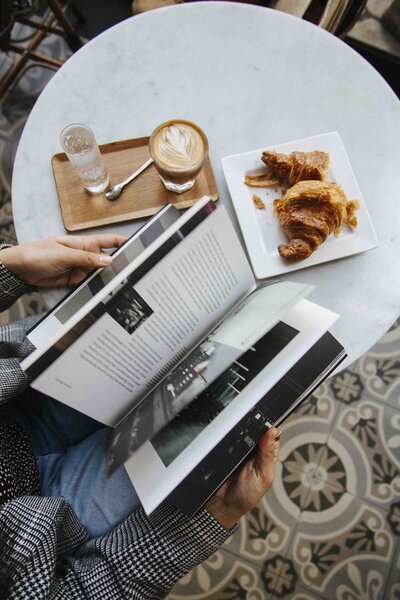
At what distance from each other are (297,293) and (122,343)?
0.28m

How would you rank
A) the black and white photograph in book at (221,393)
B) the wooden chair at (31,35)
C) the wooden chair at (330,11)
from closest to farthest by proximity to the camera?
the black and white photograph in book at (221,393), the wooden chair at (330,11), the wooden chair at (31,35)

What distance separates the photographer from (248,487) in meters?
0.88

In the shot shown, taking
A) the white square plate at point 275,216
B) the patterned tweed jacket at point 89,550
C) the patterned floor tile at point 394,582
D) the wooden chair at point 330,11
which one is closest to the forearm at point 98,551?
the patterned tweed jacket at point 89,550

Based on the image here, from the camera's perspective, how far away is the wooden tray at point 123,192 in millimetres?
971

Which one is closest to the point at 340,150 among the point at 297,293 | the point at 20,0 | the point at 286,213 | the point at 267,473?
the point at 286,213

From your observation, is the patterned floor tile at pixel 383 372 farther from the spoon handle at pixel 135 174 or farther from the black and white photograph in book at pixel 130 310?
the black and white photograph in book at pixel 130 310

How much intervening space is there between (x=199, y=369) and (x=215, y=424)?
0.12 metres

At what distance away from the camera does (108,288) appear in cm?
61

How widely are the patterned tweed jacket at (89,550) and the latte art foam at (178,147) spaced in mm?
543

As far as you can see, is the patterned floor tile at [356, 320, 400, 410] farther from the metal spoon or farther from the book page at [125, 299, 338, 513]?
the metal spoon

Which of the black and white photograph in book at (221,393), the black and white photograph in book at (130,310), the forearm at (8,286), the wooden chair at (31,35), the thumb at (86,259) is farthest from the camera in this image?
the wooden chair at (31,35)

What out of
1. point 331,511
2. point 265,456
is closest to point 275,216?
point 265,456

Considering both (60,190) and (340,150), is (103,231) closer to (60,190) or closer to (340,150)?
(60,190)

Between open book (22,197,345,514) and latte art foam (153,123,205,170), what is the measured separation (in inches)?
5.5
